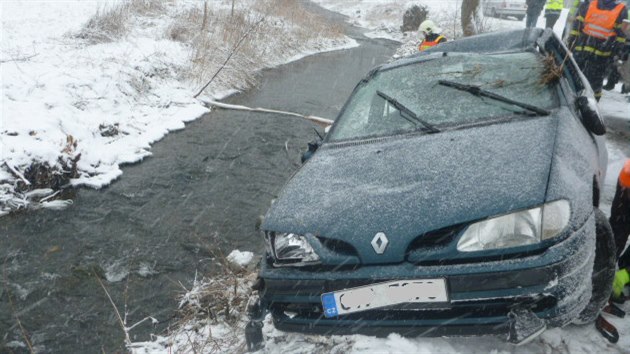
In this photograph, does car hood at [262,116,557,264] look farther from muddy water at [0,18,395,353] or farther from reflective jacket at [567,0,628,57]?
reflective jacket at [567,0,628,57]

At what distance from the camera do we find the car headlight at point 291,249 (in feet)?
8.32

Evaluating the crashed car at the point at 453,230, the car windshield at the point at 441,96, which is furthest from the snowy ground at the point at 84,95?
the crashed car at the point at 453,230

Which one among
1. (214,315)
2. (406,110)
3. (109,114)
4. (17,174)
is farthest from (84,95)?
(406,110)

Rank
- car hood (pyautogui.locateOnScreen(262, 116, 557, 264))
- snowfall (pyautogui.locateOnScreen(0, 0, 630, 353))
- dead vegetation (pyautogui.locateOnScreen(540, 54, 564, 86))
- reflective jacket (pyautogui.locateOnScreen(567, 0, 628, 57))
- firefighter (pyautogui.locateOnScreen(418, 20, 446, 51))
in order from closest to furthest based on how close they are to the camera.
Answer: car hood (pyautogui.locateOnScreen(262, 116, 557, 264)), snowfall (pyautogui.locateOnScreen(0, 0, 630, 353)), dead vegetation (pyautogui.locateOnScreen(540, 54, 564, 86)), reflective jacket (pyautogui.locateOnScreen(567, 0, 628, 57)), firefighter (pyautogui.locateOnScreen(418, 20, 446, 51))

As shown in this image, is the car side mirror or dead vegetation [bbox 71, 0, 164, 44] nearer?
the car side mirror

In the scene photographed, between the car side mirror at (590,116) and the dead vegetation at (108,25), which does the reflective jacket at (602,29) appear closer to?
the car side mirror at (590,116)

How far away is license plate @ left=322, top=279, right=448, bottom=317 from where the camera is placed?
7.42ft

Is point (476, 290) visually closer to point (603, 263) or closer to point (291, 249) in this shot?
point (291, 249)

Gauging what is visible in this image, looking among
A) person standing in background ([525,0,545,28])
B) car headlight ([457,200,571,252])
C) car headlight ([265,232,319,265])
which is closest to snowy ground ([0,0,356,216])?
car headlight ([265,232,319,265])

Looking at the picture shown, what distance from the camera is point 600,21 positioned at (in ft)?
22.6

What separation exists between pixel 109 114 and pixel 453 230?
7.97m

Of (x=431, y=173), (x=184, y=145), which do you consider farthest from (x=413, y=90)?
(x=184, y=145)

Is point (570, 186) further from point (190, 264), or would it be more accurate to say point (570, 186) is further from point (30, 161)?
point (30, 161)

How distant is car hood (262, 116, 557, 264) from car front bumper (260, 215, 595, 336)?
191 millimetres
